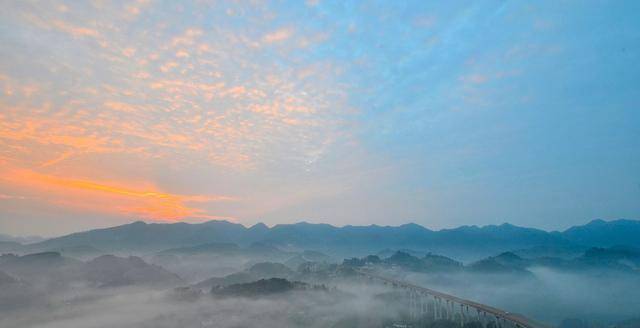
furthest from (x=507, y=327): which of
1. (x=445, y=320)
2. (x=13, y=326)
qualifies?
(x=13, y=326)

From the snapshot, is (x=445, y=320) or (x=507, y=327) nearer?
(x=507, y=327)

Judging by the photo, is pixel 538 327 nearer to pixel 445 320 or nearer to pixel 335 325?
pixel 445 320

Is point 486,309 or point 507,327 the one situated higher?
point 486,309

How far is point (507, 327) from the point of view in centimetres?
18400

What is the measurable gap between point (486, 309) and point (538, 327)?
94.0 feet

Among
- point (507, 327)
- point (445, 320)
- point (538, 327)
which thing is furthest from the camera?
point (445, 320)

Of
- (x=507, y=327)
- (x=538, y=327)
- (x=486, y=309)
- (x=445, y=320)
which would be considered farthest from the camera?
(x=445, y=320)

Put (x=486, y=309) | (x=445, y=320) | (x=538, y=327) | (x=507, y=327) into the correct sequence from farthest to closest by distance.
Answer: (x=445, y=320) < (x=507, y=327) < (x=486, y=309) < (x=538, y=327)

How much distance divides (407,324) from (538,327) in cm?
7678

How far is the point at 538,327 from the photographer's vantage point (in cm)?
12950

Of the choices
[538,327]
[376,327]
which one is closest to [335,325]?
[376,327]

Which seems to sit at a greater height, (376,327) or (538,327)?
(538,327)

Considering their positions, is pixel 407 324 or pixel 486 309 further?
pixel 407 324

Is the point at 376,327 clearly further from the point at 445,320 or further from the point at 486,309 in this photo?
the point at 486,309
